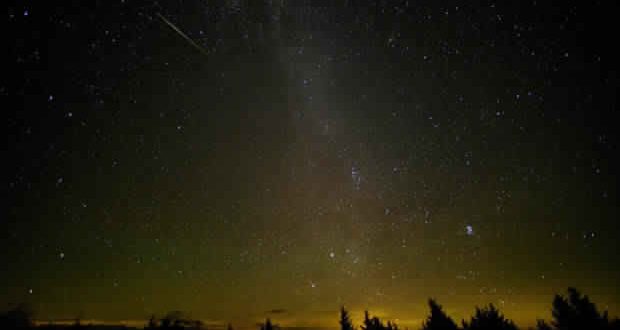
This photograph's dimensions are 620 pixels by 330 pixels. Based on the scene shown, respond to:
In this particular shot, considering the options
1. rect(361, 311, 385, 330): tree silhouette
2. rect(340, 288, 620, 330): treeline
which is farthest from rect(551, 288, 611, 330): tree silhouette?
rect(361, 311, 385, 330): tree silhouette

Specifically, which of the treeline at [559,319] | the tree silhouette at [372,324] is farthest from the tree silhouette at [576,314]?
the tree silhouette at [372,324]

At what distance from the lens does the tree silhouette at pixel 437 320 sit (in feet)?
106

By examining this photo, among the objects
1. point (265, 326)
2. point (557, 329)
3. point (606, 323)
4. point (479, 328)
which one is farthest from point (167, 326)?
point (606, 323)

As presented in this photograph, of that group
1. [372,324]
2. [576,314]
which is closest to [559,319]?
[576,314]

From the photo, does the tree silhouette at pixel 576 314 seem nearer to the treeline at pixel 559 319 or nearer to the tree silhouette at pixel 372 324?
the treeline at pixel 559 319

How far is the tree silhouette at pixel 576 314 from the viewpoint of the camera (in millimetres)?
27094

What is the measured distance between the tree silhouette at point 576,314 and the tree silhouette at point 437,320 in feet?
27.1

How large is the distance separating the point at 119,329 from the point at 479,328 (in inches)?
5058

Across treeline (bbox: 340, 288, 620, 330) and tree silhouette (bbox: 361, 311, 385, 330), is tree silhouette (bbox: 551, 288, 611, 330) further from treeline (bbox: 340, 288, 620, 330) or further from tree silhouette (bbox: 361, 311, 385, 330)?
tree silhouette (bbox: 361, 311, 385, 330)

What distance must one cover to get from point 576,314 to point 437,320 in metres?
11.2

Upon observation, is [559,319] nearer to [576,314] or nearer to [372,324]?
[576,314]

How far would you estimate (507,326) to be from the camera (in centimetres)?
2941

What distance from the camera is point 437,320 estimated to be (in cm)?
3316

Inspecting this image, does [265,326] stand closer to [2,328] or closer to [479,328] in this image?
[479,328]
